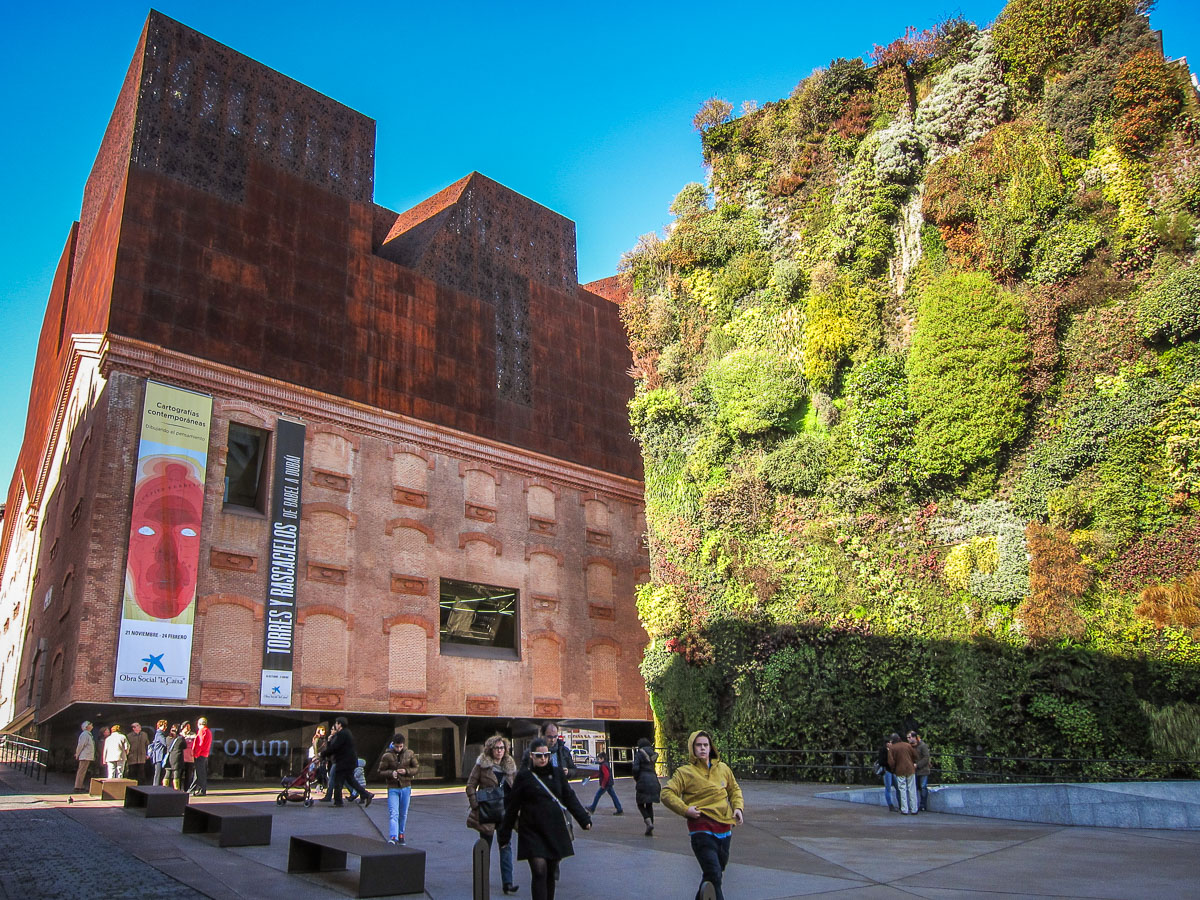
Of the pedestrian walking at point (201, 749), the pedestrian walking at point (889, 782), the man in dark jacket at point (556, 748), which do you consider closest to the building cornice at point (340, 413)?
the pedestrian walking at point (201, 749)

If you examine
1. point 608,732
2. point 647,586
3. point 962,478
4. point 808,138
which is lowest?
point 608,732

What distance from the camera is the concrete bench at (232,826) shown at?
10.8 metres

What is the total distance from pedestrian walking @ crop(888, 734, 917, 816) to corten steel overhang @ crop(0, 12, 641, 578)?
1923 centimetres

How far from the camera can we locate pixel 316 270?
94.1ft

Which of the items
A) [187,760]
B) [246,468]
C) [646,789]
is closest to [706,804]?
[646,789]

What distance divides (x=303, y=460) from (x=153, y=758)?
30.7 ft

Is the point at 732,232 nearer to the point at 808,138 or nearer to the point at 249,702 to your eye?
the point at 808,138

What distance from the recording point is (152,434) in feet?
78.4

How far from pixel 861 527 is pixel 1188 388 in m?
7.75

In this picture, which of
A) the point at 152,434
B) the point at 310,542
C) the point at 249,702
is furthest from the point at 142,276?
the point at 249,702

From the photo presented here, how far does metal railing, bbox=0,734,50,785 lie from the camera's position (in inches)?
915

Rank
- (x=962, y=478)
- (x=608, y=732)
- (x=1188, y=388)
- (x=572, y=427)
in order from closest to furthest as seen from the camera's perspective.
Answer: (x=1188, y=388) < (x=962, y=478) < (x=608, y=732) < (x=572, y=427)

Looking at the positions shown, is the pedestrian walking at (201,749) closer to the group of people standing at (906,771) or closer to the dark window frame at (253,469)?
the dark window frame at (253,469)

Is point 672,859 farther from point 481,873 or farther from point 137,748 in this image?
point 137,748
